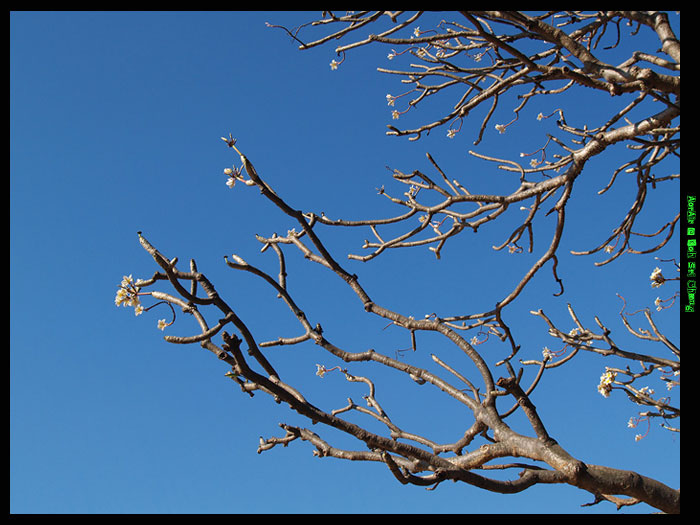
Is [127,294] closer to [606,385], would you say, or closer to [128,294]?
[128,294]

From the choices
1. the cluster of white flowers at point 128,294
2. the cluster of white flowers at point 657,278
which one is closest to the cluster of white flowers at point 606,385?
the cluster of white flowers at point 657,278

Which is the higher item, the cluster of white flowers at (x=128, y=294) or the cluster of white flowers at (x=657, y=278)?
the cluster of white flowers at (x=657, y=278)

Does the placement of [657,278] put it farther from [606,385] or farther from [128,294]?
[128,294]

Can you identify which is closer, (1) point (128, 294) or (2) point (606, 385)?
(1) point (128, 294)

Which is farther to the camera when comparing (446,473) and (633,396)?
(633,396)

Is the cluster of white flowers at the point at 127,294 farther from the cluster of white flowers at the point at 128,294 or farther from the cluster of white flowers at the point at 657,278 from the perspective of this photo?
the cluster of white flowers at the point at 657,278

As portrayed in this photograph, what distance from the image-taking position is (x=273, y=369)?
2250 mm

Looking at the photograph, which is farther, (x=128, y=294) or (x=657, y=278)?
(x=657, y=278)

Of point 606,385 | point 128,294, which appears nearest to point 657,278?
point 606,385

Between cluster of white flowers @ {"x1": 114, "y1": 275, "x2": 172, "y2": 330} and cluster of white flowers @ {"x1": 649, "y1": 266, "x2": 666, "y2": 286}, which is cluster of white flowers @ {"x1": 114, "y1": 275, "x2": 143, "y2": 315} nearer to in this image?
cluster of white flowers @ {"x1": 114, "y1": 275, "x2": 172, "y2": 330}
